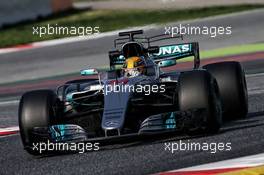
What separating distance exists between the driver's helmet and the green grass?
12.9 meters

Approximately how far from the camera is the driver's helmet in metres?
10.6

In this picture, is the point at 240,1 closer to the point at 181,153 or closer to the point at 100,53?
the point at 100,53

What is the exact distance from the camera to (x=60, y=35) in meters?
23.8

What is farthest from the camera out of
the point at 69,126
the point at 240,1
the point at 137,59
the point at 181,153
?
the point at 240,1

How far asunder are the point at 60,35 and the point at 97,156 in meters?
14.5

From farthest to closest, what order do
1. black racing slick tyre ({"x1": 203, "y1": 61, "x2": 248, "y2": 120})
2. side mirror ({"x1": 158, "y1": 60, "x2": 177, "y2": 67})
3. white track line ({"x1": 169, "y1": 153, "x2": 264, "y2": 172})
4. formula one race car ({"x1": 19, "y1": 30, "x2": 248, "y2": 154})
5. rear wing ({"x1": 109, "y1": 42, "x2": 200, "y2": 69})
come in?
rear wing ({"x1": 109, "y1": 42, "x2": 200, "y2": 69})
side mirror ({"x1": 158, "y1": 60, "x2": 177, "y2": 67})
black racing slick tyre ({"x1": 203, "y1": 61, "x2": 248, "y2": 120})
formula one race car ({"x1": 19, "y1": 30, "x2": 248, "y2": 154})
white track line ({"x1": 169, "y1": 153, "x2": 264, "y2": 172})

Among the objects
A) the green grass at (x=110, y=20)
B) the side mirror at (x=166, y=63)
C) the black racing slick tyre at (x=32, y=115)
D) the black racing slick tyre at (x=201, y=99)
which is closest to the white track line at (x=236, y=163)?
the black racing slick tyre at (x=201, y=99)

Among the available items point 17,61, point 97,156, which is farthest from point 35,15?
point 97,156

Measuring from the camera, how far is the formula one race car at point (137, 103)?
9547mm

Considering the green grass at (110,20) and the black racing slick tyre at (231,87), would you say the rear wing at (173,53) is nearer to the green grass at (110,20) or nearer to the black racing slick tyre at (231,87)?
the black racing slick tyre at (231,87)

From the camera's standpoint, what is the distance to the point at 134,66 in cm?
1065

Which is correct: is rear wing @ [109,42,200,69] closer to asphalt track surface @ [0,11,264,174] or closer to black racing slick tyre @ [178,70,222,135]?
asphalt track surface @ [0,11,264,174]

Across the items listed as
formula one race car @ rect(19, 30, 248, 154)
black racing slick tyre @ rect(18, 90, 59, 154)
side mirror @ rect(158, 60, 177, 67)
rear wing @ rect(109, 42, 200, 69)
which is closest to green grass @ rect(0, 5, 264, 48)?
rear wing @ rect(109, 42, 200, 69)

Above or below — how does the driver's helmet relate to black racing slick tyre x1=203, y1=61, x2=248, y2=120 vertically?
above
